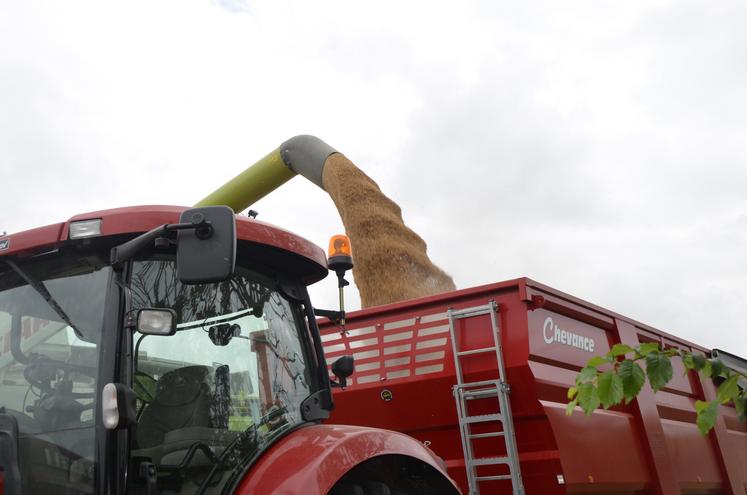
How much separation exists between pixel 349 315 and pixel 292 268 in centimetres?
155

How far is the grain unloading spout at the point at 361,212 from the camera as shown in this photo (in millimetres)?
5828

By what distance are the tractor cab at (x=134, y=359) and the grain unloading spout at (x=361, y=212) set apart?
3.12 metres

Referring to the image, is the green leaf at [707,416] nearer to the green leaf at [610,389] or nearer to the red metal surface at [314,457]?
the green leaf at [610,389]

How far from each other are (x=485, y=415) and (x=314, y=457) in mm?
1684

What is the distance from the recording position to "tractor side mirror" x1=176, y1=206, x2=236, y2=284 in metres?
2.06

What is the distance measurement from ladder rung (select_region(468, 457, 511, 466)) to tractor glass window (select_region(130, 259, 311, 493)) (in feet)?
4.70

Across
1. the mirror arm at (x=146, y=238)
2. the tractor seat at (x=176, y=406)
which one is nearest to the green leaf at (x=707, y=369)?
the mirror arm at (x=146, y=238)

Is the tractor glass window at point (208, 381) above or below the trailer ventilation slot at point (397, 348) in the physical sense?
below

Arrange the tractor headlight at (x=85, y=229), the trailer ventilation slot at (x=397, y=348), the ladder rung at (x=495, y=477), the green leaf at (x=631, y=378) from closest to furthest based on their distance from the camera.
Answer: the green leaf at (x=631, y=378) < the tractor headlight at (x=85, y=229) < the ladder rung at (x=495, y=477) < the trailer ventilation slot at (x=397, y=348)

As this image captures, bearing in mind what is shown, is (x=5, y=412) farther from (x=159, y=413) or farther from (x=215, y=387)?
(x=215, y=387)

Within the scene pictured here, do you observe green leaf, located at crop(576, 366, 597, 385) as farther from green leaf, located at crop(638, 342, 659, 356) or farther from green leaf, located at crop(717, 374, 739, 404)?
green leaf, located at crop(717, 374, 739, 404)

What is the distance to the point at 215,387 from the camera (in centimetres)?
238

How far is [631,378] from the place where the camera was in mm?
1745

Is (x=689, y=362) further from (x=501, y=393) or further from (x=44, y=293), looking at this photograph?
(x=501, y=393)
